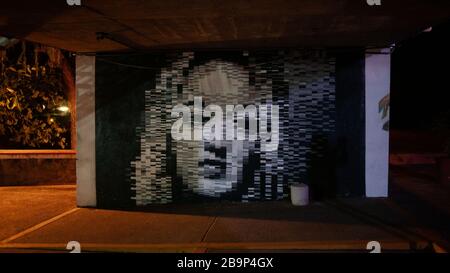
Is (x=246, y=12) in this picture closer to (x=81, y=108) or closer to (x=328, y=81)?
(x=328, y=81)

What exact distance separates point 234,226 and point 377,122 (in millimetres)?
4069

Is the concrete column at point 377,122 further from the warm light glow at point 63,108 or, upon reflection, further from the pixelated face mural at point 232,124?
the warm light glow at point 63,108

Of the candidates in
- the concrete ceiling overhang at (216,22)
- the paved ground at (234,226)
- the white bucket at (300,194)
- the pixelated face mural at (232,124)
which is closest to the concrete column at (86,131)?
the paved ground at (234,226)

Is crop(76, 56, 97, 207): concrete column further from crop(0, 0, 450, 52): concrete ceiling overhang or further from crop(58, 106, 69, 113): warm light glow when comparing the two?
crop(58, 106, 69, 113): warm light glow

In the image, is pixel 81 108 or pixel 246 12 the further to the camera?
pixel 81 108

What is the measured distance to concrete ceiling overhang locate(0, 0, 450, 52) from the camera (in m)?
6.11

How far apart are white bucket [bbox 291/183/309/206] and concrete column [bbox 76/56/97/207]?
4.41 metres

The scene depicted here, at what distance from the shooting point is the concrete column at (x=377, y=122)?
31.8ft

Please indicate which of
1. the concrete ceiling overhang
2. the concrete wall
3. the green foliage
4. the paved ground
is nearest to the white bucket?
the paved ground

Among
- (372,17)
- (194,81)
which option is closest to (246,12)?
(372,17)

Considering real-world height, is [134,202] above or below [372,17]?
below
